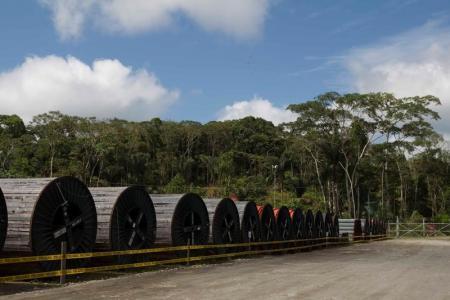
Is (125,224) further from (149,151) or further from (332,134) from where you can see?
(149,151)

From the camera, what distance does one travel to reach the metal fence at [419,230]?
70.1 m

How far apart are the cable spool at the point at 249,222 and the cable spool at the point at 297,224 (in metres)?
5.53

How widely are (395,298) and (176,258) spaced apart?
9.26 metres

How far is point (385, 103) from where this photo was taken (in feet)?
229

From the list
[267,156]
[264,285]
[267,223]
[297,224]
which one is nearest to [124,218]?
[264,285]

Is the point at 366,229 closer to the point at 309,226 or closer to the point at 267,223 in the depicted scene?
the point at 309,226

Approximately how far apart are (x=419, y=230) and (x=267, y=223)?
160 ft

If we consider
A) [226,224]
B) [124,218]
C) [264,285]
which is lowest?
[264,285]

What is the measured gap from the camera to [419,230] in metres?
70.6

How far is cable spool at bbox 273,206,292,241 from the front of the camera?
2915cm

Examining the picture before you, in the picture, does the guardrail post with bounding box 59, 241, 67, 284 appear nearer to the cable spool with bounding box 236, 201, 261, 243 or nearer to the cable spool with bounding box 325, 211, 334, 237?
the cable spool with bounding box 236, 201, 261, 243

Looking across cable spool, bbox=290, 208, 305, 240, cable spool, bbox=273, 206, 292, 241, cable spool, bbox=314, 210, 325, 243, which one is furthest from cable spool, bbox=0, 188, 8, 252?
cable spool, bbox=314, 210, 325, 243

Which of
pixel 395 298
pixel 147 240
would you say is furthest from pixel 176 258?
pixel 395 298

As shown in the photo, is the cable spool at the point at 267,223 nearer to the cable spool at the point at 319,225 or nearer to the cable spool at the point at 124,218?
the cable spool at the point at 319,225
